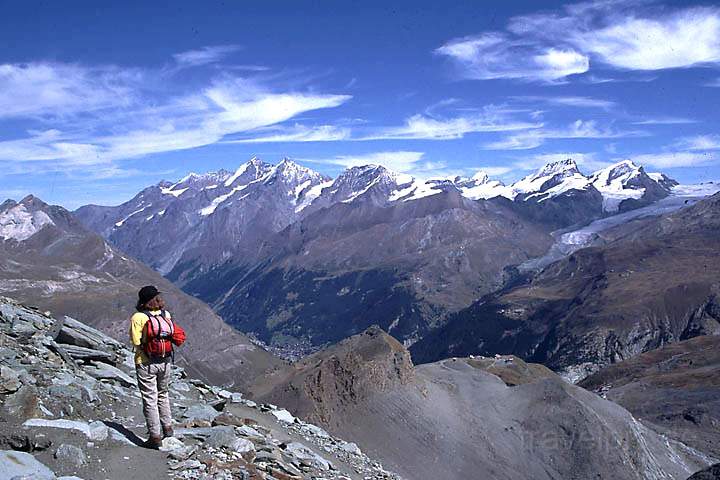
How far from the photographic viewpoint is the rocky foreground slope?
43.3 ft

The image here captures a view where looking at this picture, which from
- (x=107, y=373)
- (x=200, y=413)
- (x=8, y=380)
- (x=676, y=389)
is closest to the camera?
(x=8, y=380)

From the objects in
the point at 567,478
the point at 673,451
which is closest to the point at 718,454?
the point at 673,451

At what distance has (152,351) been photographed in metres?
14.6

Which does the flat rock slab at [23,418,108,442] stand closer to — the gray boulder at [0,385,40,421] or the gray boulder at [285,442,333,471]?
the gray boulder at [0,385,40,421]

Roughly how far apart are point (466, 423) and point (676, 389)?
65.3 meters

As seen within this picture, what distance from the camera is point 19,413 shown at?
14.5 m

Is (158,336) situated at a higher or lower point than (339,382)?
higher

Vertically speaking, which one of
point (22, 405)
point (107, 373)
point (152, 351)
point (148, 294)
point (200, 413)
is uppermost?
point (148, 294)

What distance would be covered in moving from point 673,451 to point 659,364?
82.5 metres

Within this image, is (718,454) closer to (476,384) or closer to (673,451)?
(673,451)

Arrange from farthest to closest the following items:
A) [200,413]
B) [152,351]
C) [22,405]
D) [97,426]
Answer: [200,413] → [97,426] → [22,405] → [152,351]

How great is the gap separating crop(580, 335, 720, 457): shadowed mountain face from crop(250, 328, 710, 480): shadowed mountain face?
675 inches

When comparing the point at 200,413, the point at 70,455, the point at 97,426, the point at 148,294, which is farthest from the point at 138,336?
the point at 200,413

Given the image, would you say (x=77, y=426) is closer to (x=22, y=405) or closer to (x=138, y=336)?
(x=22, y=405)
